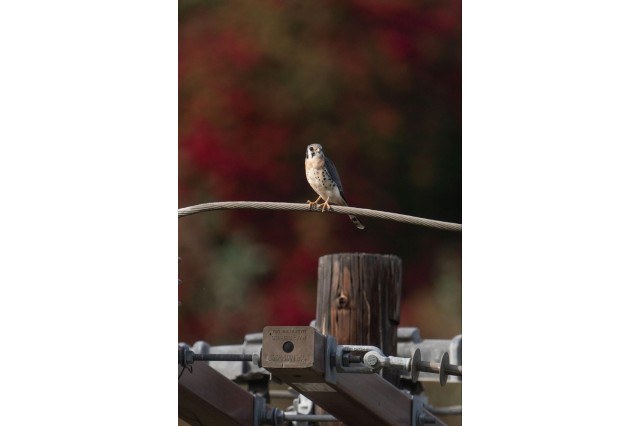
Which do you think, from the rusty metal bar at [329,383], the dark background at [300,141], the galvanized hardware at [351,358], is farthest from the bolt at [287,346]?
the dark background at [300,141]

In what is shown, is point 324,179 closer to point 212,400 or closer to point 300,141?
point 300,141

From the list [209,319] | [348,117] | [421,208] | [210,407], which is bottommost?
[210,407]

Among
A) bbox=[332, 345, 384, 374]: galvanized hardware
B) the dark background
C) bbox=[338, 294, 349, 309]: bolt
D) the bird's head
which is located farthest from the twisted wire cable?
bbox=[332, 345, 384, 374]: galvanized hardware

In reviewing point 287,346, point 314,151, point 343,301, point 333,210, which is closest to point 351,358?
point 287,346

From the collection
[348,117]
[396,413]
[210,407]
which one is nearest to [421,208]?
[348,117]

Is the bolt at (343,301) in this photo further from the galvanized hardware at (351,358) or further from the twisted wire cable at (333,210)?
the galvanized hardware at (351,358)
